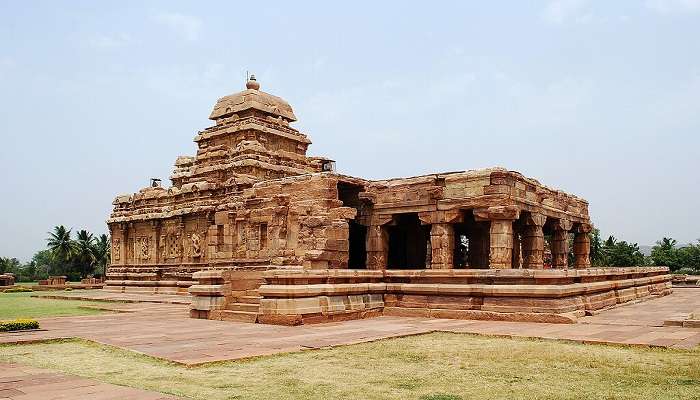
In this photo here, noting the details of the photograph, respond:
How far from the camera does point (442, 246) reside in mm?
18062

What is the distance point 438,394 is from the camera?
5.68 m

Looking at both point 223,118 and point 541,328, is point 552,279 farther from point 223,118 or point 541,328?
point 223,118

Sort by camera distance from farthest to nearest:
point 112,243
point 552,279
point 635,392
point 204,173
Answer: point 112,243 < point 204,173 < point 552,279 < point 635,392

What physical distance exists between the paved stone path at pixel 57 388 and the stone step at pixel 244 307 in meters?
7.60

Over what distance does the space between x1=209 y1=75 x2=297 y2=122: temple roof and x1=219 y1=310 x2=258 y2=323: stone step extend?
19.6 meters

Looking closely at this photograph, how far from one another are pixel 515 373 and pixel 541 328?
17.0 ft

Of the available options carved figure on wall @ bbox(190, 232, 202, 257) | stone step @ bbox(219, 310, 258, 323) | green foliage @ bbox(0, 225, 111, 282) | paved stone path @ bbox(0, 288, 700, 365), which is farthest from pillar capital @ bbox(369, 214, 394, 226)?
green foliage @ bbox(0, 225, 111, 282)

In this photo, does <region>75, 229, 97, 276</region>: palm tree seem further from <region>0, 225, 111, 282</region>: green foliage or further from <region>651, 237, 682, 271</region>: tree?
<region>651, 237, 682, 271</region>: tree

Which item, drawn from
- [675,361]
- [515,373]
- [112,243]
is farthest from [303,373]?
[112,243]

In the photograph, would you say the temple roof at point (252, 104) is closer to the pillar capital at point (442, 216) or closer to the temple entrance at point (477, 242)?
the temple entrance at point (477, 242)

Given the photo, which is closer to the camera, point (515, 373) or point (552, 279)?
point (515, 373)

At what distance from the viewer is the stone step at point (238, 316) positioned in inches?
545

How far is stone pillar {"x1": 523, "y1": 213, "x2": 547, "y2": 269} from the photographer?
19766 mm

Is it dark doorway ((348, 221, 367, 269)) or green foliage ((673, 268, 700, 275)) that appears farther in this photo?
green foliage ((673, 268, 700, 275))
